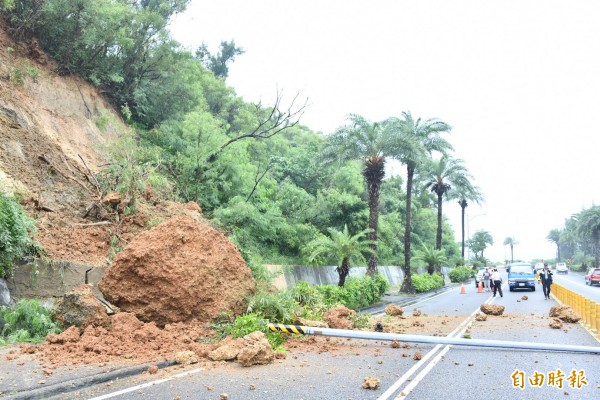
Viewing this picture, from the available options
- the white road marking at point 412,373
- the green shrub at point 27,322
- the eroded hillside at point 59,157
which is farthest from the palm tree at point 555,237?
the green shrub at point 27,322

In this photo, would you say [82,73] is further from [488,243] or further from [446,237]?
[488,243]

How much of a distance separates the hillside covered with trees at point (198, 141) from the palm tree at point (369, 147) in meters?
0.06

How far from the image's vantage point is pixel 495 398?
6629 millimetres

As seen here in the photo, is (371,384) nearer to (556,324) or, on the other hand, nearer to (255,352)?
(255,352)

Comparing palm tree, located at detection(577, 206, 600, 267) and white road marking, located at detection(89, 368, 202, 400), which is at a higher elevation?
palm tree, located at detection(577, 206, 600, 267)

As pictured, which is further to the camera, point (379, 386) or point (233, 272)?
point (233, 272)

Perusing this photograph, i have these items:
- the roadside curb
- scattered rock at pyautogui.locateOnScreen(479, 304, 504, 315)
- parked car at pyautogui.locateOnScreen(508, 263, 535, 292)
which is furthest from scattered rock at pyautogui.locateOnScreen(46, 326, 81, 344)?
parked car at pyautogui.locateOnScreen(508, 263, 535, 292)

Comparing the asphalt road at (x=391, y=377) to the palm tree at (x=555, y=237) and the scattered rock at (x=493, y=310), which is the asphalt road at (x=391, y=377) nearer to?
the scattered rock at (x=493, y=310)

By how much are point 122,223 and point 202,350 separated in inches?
289

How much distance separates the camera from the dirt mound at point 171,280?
37.2 ft

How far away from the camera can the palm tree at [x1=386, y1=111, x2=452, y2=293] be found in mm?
28719

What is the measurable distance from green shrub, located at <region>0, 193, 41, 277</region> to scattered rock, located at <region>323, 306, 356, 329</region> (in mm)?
7279

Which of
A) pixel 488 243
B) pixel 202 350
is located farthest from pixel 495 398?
pixel 488 243

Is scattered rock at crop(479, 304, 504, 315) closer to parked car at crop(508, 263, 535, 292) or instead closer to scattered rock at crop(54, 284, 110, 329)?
scattered rock at crop(54, 284, 110, 329)
